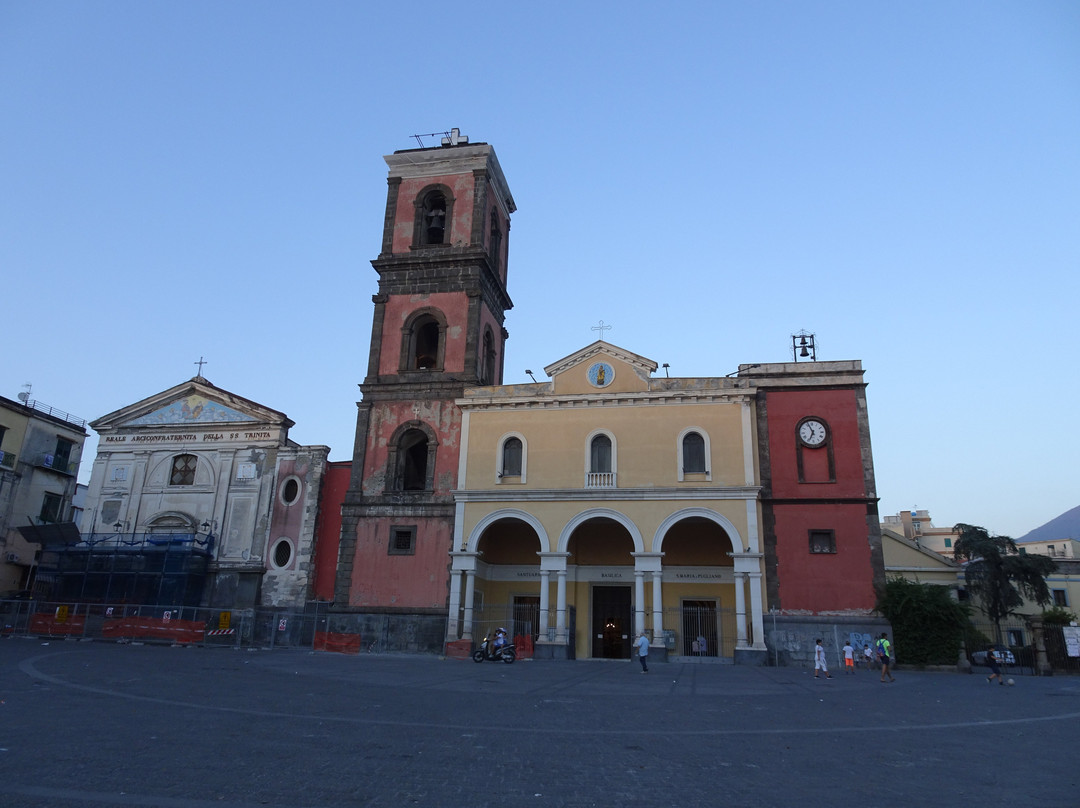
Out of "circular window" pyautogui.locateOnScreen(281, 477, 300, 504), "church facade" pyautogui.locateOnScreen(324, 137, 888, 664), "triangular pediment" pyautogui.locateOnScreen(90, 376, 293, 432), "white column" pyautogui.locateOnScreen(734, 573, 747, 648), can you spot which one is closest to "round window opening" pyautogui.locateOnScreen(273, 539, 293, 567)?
"church facade" pyautogui.locateOnScreen(324, 137, 888, 664)

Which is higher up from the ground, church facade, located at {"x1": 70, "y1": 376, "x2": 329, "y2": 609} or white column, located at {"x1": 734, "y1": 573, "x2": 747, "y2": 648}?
church facade, located at {"x1": 70, "y1": 376, "x2": 329, "y2": 609}

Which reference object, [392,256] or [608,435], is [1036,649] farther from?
[392,256]

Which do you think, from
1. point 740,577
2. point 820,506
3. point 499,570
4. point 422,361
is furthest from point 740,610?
point 422,361

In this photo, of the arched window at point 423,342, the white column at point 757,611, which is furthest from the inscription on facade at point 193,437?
the white column at point 757,611

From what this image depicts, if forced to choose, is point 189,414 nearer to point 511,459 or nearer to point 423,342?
point 423,342

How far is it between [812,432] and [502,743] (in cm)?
2213

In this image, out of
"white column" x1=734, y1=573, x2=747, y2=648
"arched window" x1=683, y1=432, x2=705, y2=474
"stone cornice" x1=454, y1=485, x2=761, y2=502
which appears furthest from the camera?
"arched window" x1=683, y1=432, x2=705, y2=474

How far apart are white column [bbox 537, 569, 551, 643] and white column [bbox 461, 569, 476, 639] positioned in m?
2.59

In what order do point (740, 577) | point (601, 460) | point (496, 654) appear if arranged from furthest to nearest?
1. point (601, 460)
2. point (740, 577)
3. point (496, 654)

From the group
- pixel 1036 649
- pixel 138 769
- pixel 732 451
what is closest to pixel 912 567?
pixel 1036 649

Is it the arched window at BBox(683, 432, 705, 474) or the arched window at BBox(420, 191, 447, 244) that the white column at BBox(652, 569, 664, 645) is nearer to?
the arched window at BBox(683, 432, 705, 474)

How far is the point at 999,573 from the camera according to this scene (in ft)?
115

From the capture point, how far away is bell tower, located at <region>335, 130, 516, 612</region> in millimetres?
29375

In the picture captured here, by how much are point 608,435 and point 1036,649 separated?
16.9 m
